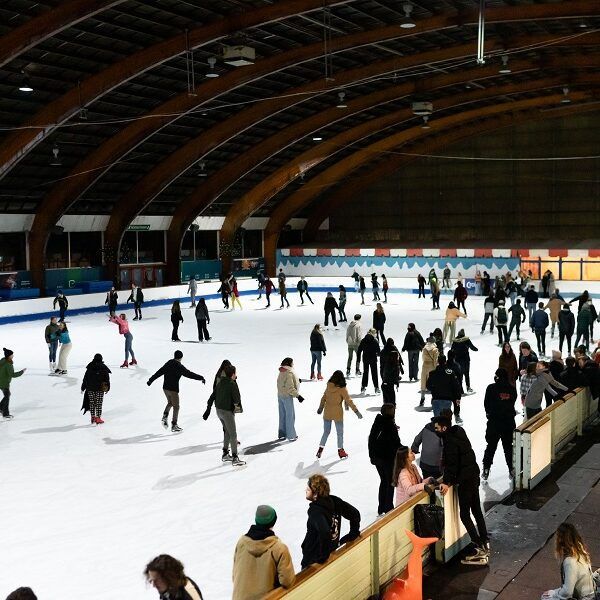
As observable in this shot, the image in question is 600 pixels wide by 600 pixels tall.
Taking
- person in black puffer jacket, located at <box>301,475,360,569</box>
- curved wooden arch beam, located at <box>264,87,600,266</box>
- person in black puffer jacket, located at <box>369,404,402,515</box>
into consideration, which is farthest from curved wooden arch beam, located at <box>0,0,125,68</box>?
curved wooden arch beam, located at <box>264,87,600,266</box>

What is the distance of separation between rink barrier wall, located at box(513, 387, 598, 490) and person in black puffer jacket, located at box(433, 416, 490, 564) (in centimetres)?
204

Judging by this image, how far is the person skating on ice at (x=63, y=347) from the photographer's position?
60.4 feet

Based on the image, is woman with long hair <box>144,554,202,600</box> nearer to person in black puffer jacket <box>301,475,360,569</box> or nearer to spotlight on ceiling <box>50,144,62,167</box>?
person in black puffer jacket <box>301,475,360,569</box>

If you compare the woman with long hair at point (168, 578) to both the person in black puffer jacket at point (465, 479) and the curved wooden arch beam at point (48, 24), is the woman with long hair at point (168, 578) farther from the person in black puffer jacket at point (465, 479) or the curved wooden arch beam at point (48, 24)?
the curved wooden arch beam at point (48, 24)

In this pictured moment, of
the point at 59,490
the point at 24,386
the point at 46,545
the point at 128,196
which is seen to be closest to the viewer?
the point at 46,545

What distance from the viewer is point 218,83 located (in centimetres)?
2859

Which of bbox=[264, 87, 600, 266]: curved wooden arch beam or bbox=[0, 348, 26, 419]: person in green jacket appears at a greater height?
bbox=[264, 87, 600, 266]: curved wooden arch beam

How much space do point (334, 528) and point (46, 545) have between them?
3.86 m

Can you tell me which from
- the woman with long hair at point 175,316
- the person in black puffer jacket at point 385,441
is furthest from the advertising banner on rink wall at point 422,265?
the person in black puffer jacket at point 385,441

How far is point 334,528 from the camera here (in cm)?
625

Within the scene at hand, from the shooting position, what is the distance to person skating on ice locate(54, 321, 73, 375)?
1841 centimetres

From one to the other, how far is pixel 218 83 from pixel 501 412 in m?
21.3

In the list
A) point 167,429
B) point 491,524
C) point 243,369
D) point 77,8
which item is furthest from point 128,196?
point 491,524

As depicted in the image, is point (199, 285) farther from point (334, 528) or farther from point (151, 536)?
point (334, 528)
